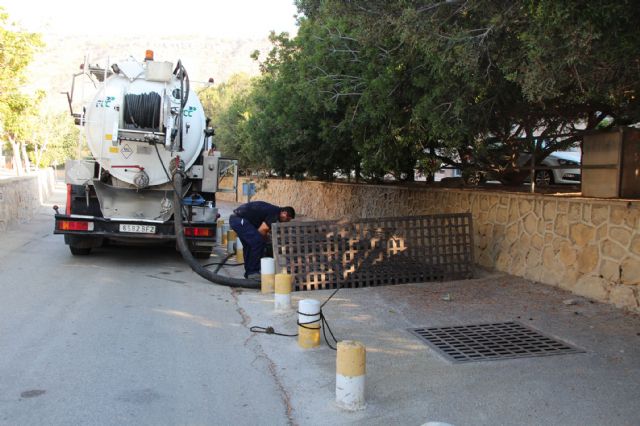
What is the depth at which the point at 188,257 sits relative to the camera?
9469 mm

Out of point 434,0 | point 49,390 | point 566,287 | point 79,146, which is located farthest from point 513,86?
point 79,146

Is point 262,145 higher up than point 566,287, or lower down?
higher up

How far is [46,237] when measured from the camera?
1470 cm

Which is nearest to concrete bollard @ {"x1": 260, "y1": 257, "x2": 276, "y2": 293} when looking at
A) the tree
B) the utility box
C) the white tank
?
the white tank

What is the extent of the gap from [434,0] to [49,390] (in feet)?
17.7

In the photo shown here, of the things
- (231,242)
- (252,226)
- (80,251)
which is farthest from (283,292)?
(80,251)

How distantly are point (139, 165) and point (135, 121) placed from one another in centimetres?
83

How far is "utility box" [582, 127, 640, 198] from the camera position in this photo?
25.4 feet

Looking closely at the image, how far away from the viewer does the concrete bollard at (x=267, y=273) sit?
848cm

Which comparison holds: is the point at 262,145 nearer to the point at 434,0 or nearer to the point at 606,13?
the point at 434,0

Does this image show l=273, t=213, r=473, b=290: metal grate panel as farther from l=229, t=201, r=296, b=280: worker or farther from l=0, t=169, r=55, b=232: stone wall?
l=0, t=169, r=55, b=232: stone wall

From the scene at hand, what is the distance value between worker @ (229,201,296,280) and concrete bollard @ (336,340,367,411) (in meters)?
5.00

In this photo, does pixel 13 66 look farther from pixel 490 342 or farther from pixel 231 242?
pixel 490 342

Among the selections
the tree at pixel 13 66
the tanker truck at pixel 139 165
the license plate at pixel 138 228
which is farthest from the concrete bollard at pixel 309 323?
the tree at pixel 13 66
